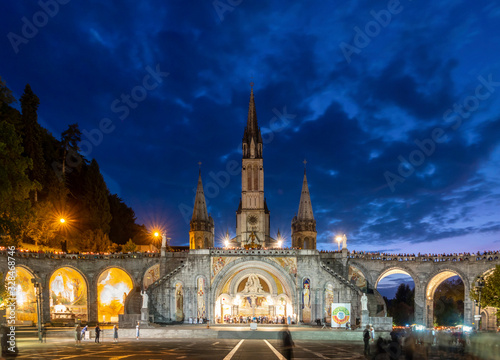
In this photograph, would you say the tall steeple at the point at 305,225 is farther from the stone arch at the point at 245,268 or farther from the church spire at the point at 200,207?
the stone arch at the point at 245,268

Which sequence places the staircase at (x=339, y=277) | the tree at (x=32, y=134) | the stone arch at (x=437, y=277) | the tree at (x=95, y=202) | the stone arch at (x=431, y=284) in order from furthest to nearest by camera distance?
the tree at (x=95, y=202), the tree at (x=32, y=134), the stone arch at (x=431, y=284), the stone arch at (x=437, y=277), the staircase at (x=339, y=277)

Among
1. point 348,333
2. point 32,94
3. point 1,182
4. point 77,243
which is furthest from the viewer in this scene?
point 77,243

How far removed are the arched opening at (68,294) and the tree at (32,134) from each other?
916cm

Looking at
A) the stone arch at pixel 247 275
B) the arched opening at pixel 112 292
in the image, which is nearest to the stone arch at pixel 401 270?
the stone arch at pixel 247 275

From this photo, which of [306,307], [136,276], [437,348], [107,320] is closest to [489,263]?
[306,307]

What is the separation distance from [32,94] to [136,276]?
79.1 ft

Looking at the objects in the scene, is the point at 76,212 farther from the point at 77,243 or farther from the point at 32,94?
the point at 32,94

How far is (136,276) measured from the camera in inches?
2263

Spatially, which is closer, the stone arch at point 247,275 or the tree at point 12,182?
the tree at point 12,182

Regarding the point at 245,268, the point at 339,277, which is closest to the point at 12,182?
the point at 245,268

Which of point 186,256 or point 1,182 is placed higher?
point 1,182

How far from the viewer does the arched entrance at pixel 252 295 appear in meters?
55.3

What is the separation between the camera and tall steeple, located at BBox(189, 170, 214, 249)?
280ft

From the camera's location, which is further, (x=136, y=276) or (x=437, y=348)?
(x=136, y=276)
